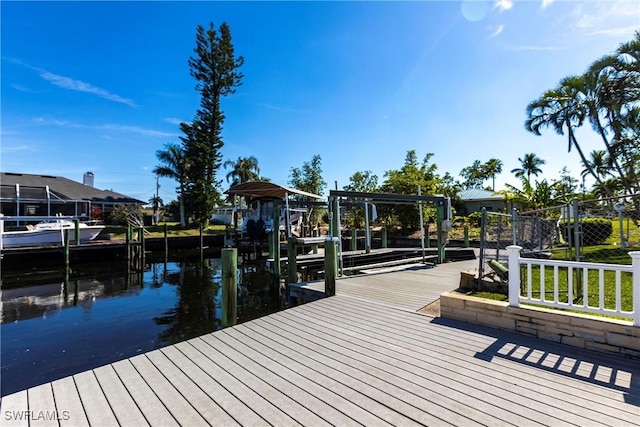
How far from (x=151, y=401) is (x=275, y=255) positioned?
7482mm

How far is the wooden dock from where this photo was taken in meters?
2.21

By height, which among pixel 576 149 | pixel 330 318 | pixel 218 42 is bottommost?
pixel 330 318

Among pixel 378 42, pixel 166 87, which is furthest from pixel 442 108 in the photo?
pixel 166 87

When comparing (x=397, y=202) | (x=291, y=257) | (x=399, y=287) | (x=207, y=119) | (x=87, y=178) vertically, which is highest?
(x=207, y=119)

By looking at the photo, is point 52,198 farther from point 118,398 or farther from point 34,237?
point 118,398

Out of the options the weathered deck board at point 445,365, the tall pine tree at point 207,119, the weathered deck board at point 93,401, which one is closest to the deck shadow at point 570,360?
the weathered deck board at point 445,365

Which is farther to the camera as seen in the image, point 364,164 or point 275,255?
point 364,164

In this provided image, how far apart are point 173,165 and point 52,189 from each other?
9.58 meters

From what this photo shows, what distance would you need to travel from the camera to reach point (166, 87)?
18406 mm

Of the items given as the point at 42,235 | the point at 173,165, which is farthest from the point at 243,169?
the point at 42,235

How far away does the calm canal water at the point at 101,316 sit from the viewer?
546 centimetres

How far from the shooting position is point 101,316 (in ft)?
26.1

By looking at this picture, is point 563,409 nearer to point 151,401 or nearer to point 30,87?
point 151,401

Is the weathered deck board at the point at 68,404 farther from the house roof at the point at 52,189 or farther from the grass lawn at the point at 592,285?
the house roof at the point at 52,189
